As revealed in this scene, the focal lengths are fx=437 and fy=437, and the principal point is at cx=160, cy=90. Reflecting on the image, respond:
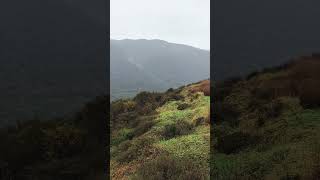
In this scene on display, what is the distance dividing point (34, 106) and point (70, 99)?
4822mm

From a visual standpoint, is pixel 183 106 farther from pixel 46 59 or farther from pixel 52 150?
pixel 46 59

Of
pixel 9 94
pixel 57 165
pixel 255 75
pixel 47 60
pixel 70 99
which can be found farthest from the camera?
pixel 47 60

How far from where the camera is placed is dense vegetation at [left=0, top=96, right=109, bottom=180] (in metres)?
12.6

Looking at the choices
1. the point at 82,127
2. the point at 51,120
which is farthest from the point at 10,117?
the point at 82,127

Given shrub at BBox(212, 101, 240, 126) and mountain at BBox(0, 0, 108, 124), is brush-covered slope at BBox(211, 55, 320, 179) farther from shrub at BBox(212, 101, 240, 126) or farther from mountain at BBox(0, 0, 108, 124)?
mountain at BBox(0, 0, 108, 124)

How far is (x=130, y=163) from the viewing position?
44.2 ft

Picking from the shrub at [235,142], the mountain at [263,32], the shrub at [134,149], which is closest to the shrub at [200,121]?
the shrub at [134,149]

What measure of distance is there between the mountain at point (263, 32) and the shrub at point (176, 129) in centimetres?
1384

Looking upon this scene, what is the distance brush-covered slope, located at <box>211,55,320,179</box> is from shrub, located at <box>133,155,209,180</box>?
1.59 feet

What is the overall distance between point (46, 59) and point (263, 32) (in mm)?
25739

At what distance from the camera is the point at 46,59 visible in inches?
2062

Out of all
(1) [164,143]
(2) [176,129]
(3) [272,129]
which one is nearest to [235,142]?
(3) [272,129]

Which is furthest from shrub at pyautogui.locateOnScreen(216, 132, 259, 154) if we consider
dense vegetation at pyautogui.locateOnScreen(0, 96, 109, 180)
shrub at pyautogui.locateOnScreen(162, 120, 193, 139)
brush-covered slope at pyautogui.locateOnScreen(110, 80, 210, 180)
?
dense vegetation at pyautogui.locateOnScreen(0, 96, 109, 180)

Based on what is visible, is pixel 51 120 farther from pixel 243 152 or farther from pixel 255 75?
pixel 255 75
